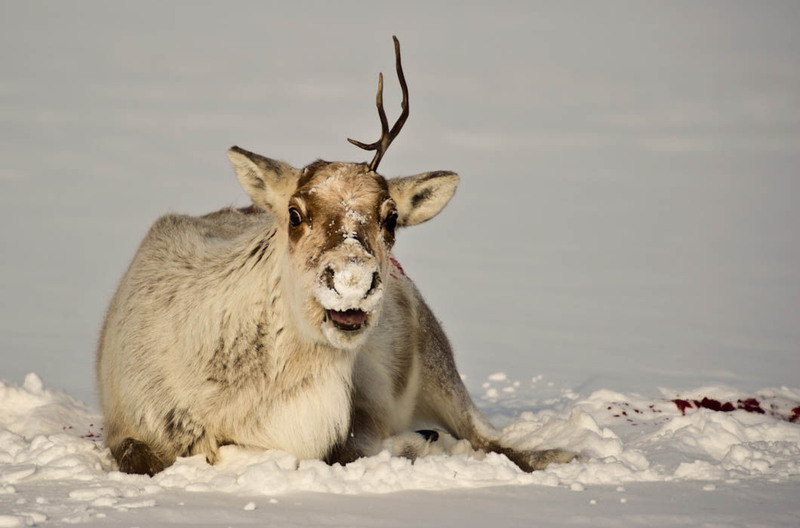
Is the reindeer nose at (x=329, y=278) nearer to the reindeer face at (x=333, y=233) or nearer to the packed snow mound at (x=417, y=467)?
the reindeer face at (x=333, y=233)

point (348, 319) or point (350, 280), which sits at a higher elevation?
point (350, 280)

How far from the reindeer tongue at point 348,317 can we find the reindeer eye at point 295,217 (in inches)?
30.8

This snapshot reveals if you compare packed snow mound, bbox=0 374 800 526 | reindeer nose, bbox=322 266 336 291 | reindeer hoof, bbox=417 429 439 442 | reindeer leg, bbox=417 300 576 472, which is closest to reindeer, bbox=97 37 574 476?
reindeer nose, bbox=322 266 336 291

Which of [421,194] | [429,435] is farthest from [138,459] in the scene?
[421,194]

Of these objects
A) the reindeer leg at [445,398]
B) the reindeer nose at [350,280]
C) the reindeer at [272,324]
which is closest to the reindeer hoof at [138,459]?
the reindeer at [272,324]

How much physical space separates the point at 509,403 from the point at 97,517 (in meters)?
7.21

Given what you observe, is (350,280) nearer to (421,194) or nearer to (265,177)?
(265,177)

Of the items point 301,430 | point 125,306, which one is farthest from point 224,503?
point 125,306

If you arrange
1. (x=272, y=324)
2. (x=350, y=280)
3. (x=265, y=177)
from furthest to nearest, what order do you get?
(x=265, y=177)
(x=272, y=324)
(x=350, y=280)

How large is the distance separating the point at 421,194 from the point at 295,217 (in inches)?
53.1

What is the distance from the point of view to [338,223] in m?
7.88

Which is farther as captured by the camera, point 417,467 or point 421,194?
point 421,194

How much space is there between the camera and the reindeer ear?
8852 millimetres

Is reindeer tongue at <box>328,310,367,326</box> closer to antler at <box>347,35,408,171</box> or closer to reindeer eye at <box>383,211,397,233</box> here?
reindeer eye at <box>383,211,397,233</box>
